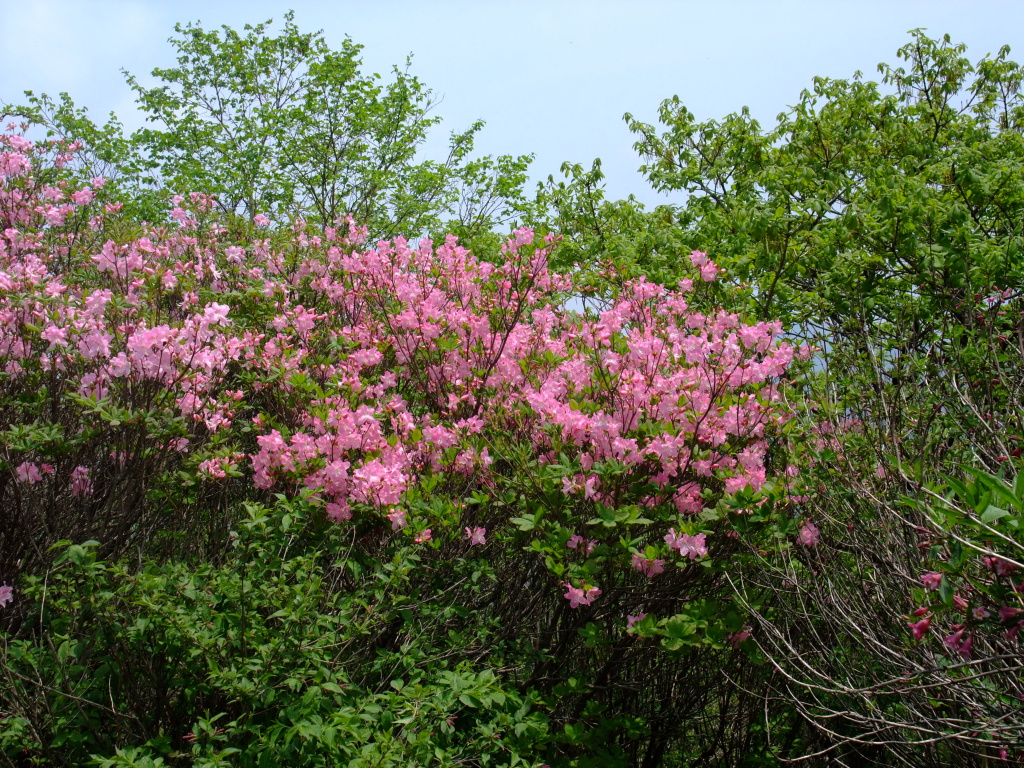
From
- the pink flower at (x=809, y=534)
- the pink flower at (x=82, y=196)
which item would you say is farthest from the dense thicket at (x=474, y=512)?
the pink flower at (x=82, y=196)

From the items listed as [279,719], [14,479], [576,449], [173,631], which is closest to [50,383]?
[14,479]

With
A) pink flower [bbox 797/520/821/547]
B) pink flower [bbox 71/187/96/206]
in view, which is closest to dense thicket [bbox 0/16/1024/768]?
pink flower [bbox 797/520/821/547]

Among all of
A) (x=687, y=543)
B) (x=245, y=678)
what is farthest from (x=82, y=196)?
(x=687, y=543)

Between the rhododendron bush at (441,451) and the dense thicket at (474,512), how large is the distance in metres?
0.02

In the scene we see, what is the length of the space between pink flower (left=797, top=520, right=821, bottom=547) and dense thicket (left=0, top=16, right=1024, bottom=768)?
0.06 feet

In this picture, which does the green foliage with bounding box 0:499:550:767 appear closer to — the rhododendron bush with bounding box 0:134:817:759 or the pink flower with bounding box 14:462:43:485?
the rhododendron bush with bounding box 0:134:817:759

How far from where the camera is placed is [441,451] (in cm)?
384

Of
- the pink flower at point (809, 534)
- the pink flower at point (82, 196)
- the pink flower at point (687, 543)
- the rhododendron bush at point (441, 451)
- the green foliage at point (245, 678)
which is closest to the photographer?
the green foliage at point (245, 678)

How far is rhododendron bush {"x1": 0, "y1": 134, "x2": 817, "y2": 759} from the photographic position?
11.1 feet

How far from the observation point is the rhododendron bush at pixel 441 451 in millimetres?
3393

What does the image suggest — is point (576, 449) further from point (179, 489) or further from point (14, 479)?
point (14, 479)

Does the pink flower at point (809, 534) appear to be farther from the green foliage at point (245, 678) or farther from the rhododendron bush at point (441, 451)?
the green foliage at point (245, 678)

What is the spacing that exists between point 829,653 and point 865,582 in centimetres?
41

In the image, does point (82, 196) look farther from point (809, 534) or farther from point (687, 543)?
point (809, 534)
